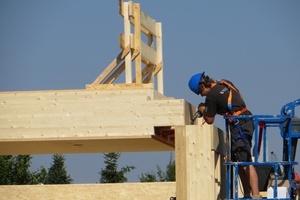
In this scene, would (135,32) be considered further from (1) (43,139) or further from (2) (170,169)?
(2) (170,169)

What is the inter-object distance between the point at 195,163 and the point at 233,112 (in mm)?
997

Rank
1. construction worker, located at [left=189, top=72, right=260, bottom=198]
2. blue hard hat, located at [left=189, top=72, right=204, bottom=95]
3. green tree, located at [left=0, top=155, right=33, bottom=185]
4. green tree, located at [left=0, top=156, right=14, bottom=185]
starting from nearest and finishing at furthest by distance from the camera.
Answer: construction worker, located at [left=189, top=72, right=260, bottom=198]
blue hard hat, located at [left=189, top=72, right=204, bottom=95]
green tree, located at [left=0, top=156, right=14, bottom=185]
green tree, located at [left=0, top=155, right=33, bottom=185]

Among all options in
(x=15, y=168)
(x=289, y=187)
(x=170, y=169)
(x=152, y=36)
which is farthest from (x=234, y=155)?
(x=170, y=169)

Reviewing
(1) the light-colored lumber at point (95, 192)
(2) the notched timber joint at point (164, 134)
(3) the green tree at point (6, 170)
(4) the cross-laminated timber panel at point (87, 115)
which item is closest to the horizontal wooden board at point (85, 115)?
(4) the cross-laminated timber panel at point (87, 115)

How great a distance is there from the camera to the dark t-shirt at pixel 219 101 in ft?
36.4

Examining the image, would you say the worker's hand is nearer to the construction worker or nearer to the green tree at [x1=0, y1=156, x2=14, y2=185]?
the construction worker

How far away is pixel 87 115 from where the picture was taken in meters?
17.4

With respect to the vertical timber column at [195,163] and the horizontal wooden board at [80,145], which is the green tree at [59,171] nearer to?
the horizontal wooden board at [80,145]

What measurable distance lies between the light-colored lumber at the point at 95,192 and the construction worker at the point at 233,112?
7.31 m

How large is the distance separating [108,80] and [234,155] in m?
7.26

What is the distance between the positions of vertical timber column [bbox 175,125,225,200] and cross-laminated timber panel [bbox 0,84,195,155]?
16.6 ft

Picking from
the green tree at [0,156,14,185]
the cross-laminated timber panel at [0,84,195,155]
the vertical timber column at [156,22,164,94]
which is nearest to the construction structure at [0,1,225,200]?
the cross-laminated timber panel at [0,84,195,155]

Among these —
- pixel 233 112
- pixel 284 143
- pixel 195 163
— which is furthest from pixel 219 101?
pixel 195 163

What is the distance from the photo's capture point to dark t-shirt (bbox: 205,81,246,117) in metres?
11.1
